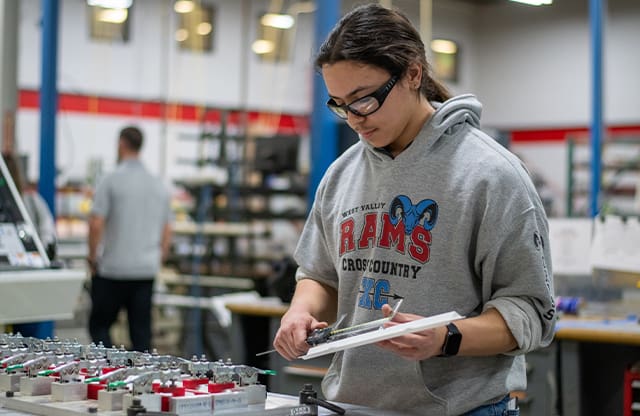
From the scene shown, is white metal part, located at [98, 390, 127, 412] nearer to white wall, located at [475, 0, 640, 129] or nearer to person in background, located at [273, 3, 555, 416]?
person in background, located at [273, 3, 555, 416]

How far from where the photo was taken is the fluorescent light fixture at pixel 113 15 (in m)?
14.8

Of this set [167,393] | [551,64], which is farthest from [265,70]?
[167,393]

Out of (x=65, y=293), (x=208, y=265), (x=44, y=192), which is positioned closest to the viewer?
(x=65, y=293)

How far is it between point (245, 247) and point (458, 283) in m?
9.46

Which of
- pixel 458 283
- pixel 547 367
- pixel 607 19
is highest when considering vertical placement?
pixel 607 19

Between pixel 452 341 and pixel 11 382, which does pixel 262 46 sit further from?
pixel 452 341

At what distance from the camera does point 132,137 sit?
21.2ft

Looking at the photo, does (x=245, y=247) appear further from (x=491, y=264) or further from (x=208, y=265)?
(x=491, y=264)

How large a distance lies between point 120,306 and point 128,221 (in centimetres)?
57

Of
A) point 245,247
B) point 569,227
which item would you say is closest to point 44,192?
point 569,227

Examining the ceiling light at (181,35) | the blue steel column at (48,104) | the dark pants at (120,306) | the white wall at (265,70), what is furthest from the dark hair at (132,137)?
the ceiling light at (181,35)

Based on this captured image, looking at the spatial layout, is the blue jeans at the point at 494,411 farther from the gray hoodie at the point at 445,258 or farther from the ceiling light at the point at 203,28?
the ceiling light at the point at 203,28

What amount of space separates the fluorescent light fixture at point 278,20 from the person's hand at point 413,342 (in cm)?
1445

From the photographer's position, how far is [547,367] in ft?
14.6
